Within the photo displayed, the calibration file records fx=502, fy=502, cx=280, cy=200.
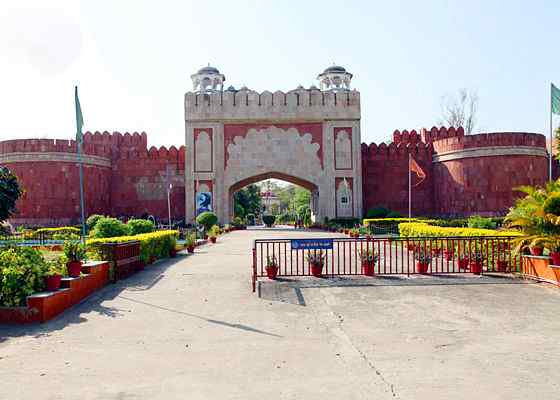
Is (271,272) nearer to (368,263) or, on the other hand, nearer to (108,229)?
(368,263)

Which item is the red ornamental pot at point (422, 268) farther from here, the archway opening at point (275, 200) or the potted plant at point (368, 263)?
the archway opening at point (275, 200)

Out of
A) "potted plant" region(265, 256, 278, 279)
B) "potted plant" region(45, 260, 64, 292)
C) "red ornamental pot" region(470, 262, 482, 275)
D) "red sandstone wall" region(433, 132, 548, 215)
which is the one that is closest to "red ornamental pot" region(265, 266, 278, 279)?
"potted plant" region(265, 256, 278, 279)

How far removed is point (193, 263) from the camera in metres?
14.0

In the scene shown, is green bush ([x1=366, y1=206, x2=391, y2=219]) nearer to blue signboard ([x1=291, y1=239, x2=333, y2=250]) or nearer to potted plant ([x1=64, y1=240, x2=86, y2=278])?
blue signboard ([x1=291, y1=239, x2=333, y2=250])

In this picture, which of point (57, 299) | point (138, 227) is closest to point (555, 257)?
point (57, 299)

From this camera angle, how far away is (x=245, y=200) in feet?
201

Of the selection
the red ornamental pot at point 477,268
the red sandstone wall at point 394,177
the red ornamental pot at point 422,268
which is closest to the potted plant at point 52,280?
the red ornamental pot at point 422,268

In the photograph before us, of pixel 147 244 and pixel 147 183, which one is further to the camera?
pixel 147 183

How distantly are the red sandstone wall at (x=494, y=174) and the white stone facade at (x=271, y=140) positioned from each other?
7322 millimetres

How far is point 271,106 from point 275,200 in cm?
8640

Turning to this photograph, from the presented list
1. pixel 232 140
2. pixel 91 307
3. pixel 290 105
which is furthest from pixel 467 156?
pixel 91 307

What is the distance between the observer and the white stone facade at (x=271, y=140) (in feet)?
117

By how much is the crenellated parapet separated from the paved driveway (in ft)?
89.7

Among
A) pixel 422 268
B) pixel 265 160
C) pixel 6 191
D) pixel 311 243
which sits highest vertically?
Answer: pixel 265 160
